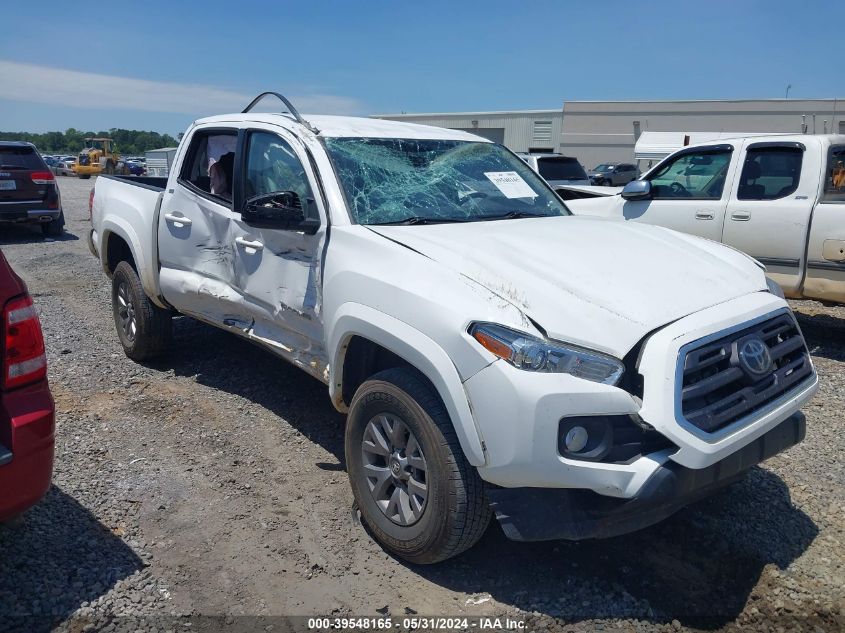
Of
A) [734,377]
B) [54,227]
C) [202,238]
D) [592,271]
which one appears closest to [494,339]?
[592,271]

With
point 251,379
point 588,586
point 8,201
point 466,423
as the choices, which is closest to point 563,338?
point 466,423

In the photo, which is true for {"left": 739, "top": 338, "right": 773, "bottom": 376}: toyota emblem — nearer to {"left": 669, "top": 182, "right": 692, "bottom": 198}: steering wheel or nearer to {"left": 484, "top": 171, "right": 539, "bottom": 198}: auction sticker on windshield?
{"left": 484, "top": 171, "right": 539, "bottom": 198}: auction sticker on windshield

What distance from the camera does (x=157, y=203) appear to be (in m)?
5.30

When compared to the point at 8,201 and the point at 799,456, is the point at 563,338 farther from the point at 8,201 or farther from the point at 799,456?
the point at 8,201

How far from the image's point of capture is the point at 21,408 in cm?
273

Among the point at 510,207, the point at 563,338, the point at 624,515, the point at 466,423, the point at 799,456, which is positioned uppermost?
the point at 510,207

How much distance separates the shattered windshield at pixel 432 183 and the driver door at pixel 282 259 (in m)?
0.25

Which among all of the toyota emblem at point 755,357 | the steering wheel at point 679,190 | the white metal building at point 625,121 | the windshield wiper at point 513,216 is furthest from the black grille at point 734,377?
the white metal building at point 625,121

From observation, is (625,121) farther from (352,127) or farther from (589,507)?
(589,507)

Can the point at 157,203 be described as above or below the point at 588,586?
above

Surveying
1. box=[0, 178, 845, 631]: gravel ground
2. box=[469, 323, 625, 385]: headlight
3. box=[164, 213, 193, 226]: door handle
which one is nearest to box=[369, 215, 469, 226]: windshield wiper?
box=[469, 323, 625, 385]: headlight

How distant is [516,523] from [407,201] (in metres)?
1.90

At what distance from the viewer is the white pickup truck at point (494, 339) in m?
2.57

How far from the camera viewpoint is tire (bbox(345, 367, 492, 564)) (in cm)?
280
